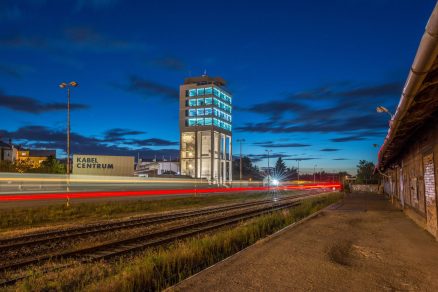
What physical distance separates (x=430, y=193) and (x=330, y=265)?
6.34 meters

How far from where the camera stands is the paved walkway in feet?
22.4

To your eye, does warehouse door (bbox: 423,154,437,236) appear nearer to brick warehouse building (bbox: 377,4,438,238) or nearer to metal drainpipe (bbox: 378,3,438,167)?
brick warehouse building (bbox: 377,4,438,238)

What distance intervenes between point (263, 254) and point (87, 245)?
6.20 m

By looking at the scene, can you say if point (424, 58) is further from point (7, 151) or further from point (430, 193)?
point (7, 151)

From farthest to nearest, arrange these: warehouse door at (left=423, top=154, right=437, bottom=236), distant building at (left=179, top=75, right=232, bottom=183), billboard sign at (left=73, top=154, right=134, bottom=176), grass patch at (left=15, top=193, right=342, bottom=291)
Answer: distant building at (left=179, top=75, right=232, bottom=183), billboard sign at (left=73, top=154, right=134, bottom=176), warehouse door at (left=423, top=154, right=437, bottom=236), grass patch at (left=15, top=193, right=342, bottom=291)

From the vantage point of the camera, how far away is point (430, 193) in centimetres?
1257

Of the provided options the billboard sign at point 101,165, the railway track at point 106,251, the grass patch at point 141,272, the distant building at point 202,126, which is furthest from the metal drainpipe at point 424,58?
the distant building at point 202,126

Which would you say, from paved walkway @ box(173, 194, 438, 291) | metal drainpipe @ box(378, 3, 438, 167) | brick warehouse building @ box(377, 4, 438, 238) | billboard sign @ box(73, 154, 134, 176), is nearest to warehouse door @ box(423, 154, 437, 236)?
brick warehouse building @ box(377, 4, 438, 238)

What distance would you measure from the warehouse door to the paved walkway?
443mm

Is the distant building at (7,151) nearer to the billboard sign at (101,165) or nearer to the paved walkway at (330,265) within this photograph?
the billboard sign at (101,165)

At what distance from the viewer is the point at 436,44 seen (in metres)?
4.75

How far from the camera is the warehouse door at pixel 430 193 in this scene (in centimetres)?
1187

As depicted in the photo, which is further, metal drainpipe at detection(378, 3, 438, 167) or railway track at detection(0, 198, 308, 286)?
railway track at detection(0, 198, 308, 286)

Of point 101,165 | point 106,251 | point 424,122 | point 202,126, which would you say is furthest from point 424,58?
point 202,126
